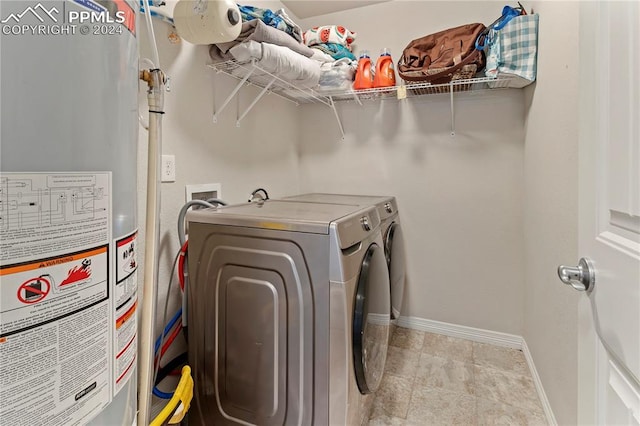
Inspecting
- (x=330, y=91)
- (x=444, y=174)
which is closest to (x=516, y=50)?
(x=444, y=174)

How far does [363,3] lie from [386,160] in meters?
1.26

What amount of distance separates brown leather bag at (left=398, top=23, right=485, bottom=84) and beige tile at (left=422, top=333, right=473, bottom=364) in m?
1.85

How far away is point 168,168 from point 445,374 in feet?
6.57

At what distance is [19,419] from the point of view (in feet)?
1.38

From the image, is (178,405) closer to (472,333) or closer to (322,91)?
(322,91)

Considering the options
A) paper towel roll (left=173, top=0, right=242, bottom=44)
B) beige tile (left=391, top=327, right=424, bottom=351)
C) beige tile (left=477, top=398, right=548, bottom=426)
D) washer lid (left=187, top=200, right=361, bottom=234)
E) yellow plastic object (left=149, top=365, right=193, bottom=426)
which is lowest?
beige tile (left=477, top=398, right=548, bottom=426)

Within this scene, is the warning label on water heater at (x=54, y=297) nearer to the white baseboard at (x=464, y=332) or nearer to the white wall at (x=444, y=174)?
the white wall at (x=444, y=174)

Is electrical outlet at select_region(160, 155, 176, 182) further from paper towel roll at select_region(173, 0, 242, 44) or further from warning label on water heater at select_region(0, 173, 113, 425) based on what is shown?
warning label on water heater at select_region(0, 173, 113, 425)

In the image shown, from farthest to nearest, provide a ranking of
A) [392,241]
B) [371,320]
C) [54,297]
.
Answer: [392,241] → [371,320] → [54,297]

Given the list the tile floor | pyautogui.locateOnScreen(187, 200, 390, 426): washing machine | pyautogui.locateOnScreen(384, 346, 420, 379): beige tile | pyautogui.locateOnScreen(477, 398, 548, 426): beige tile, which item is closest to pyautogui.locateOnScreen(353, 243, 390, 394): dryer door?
pyautogui.locateOnScreen(187, 200, 390, 426): washing machine

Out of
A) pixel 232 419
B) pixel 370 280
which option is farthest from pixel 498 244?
pixel 232 419

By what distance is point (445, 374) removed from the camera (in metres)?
1.97

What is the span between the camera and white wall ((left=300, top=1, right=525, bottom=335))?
88.6 inches

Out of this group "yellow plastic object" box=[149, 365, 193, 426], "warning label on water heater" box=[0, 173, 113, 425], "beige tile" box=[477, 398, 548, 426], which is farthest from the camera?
"beige tile" box=[477, 398, 548, 426]
